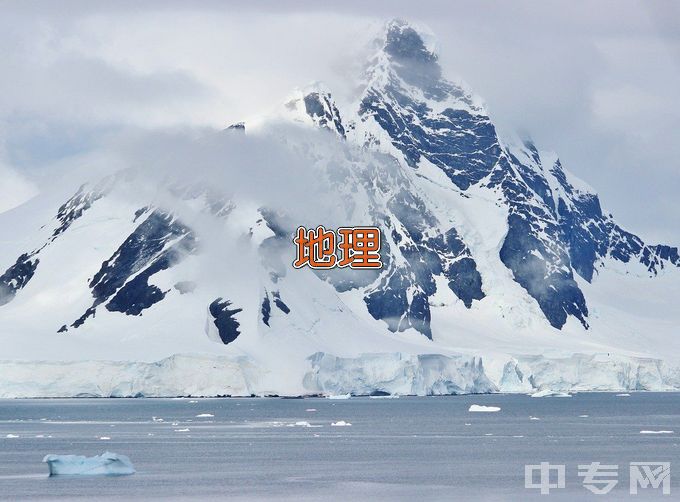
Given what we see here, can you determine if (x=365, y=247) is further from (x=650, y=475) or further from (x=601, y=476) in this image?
(x=650, y=475)

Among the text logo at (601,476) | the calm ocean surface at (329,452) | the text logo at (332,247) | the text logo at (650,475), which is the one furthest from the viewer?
the text logo at (332,247)

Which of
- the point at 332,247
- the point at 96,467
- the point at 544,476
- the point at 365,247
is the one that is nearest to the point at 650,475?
the point at 544,476

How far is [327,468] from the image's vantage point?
104562mm

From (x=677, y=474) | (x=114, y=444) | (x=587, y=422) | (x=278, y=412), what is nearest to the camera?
(x=677, y=474)

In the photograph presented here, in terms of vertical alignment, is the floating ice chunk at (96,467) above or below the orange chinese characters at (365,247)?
below

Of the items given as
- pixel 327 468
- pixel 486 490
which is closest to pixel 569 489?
pixel 486 490

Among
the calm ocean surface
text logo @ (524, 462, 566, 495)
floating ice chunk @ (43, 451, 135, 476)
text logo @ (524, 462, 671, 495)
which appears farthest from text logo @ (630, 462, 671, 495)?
floating ice chunk @ (43, 451, 135, 476)

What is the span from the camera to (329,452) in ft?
393

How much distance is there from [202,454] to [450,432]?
37.6 metres

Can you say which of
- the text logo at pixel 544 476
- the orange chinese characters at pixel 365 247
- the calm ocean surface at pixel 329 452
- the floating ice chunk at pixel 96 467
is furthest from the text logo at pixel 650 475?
the orange chinese characters at pixel 365 247

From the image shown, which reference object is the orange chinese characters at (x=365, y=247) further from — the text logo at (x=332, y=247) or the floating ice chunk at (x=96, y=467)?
the floating ice chunk at (x=96, y=467)

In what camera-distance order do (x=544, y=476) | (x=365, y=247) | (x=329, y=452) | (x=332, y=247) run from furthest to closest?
1. (x=332, y=247)
2. (x=365, y=247)
3. (x=329, y=452)
4. (x=544, y=476)

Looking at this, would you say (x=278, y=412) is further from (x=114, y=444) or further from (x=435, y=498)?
(x=435, y=498)

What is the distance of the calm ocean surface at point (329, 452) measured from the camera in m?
89.8
